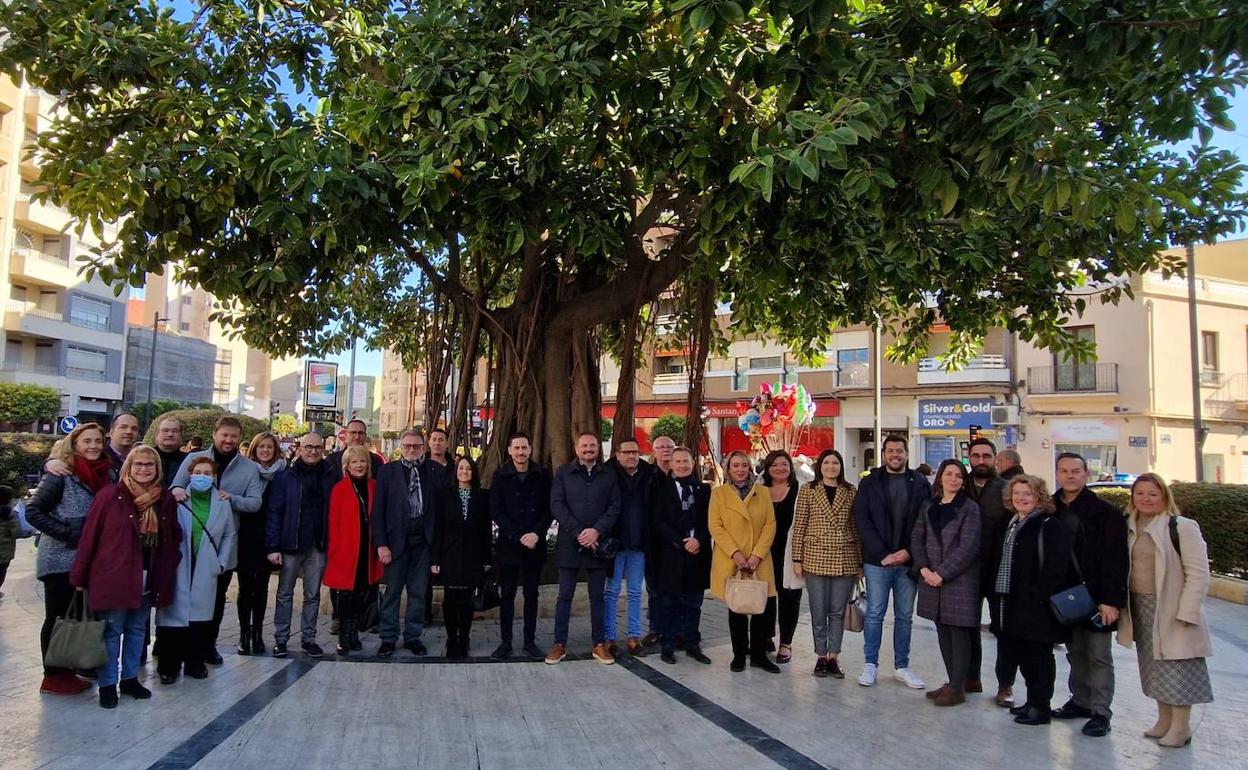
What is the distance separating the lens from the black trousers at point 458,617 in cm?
667

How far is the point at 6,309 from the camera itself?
3659cm

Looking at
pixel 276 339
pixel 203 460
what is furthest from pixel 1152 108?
pixel 276 339

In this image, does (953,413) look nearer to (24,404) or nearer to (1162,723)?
(1162,723)

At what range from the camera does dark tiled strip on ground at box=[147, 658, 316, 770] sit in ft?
14.4

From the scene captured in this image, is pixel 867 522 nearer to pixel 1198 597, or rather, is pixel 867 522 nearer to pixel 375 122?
pixel 1198 597

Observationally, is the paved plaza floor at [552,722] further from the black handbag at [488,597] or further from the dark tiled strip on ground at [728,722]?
the black handbag at [488,597]

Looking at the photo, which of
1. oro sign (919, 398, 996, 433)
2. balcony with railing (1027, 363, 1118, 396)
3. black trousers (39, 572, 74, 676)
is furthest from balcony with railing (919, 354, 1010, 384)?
black trousers (39, 572, 74, 676)

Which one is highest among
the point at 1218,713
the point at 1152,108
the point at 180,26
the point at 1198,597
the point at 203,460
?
the point at 180,26

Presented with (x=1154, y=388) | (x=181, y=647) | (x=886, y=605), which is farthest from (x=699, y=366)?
(x=1154, y=388)

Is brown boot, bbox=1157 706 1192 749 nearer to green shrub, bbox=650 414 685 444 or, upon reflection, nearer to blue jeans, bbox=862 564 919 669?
blue jeans, bbox=862 564 919 669

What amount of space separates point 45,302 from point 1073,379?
4393cm

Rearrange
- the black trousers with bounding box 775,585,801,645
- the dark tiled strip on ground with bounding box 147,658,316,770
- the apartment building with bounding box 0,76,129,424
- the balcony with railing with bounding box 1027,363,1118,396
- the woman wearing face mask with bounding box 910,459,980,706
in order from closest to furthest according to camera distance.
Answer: the dark tiled strip on ground with bounding box 147,658,316,770 → the woman wearing face mask with bounding box 910,459,980,706 → the black trousers with bounding box 775,585,801,645 → the balcony with railing with bounding box 1027,363,1118,396 → the apartment building with bounding box 0,76,129,424

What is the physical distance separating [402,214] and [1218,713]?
660 cm

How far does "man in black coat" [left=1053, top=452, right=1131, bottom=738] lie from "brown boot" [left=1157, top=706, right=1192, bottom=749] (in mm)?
315
